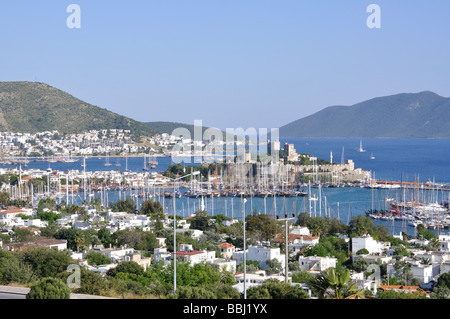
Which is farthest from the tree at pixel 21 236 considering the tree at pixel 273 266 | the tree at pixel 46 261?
the tree at pixel 273 266

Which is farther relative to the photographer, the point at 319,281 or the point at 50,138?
the point at 50,138

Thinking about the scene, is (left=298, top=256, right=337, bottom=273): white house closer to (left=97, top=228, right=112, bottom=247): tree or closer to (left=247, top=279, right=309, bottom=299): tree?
(left=97, top=228, right=112, bottom=247): tree

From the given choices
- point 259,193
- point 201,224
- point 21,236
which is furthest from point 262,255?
point 259,193

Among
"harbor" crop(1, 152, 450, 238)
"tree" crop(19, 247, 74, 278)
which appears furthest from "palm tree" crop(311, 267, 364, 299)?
"harbor" crop(1, 152, 450, 238)

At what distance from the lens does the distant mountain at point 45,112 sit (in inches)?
3684

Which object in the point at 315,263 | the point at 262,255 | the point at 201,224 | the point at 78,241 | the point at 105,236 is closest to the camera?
the point at 315,263

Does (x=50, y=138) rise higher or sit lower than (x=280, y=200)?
higher

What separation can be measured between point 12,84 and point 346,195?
223 ft

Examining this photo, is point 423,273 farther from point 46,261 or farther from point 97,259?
point 46,261

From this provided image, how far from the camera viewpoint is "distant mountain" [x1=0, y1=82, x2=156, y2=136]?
93562 mm

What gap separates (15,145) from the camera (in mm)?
86688

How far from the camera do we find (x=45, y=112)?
96125 mm

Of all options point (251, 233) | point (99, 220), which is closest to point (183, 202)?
point (99, 220)
